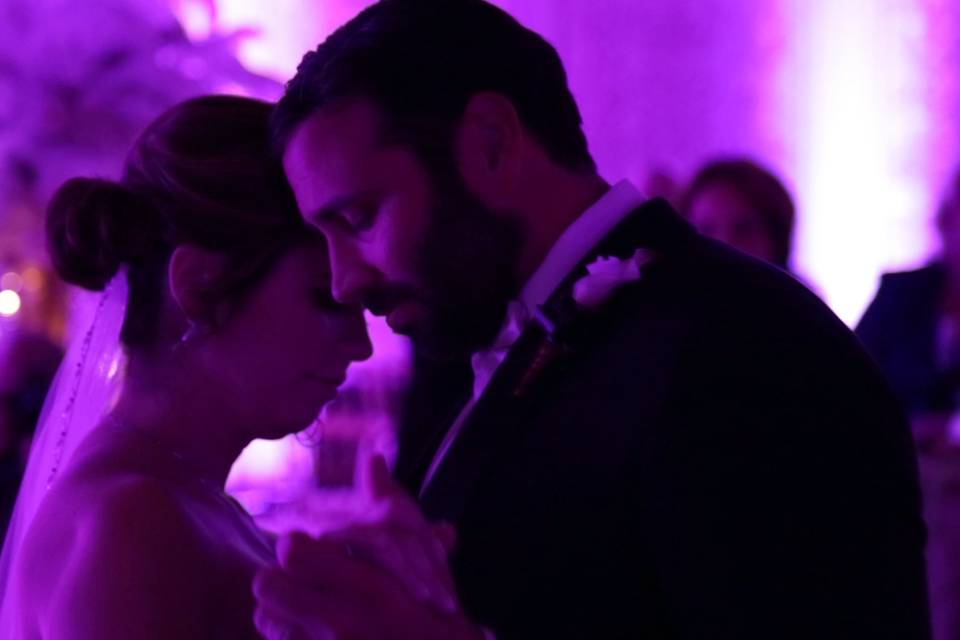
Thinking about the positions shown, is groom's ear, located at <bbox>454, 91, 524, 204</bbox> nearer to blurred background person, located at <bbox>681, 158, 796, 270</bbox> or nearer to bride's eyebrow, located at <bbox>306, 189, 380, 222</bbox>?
bride's eyebrow, located at <bbox>306, 189, 380, 222</bbox>

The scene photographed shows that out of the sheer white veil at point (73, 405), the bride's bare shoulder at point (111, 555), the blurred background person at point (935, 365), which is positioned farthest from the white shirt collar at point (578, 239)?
the blurred background person at point (935, 365)

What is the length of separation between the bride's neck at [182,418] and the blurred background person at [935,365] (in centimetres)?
168

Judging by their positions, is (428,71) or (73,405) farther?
(73,405)

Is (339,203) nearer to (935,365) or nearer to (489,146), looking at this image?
(489,146)

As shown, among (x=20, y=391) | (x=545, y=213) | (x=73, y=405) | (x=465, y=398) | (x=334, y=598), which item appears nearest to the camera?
(x=334, y=598)

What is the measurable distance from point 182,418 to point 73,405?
13.0 inches

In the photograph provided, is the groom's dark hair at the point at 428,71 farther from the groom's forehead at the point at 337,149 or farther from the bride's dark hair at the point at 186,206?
the bride's dark hair at the point at 186,206

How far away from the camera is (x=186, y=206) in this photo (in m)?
1.69

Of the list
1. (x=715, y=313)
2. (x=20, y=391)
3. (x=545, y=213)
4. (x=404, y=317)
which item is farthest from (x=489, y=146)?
(x=20, y=391)

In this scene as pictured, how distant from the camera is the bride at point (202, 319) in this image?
1.63 m

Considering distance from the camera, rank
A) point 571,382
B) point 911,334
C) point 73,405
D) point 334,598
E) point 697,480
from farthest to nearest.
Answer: point 911,334
point 73,405
point 571,382
point 697,480
point 334,598

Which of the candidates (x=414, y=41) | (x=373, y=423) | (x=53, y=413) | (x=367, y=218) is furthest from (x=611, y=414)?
(x=373, y=423)

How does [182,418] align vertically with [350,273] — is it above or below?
below

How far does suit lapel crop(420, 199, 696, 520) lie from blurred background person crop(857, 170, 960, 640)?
1660mm
